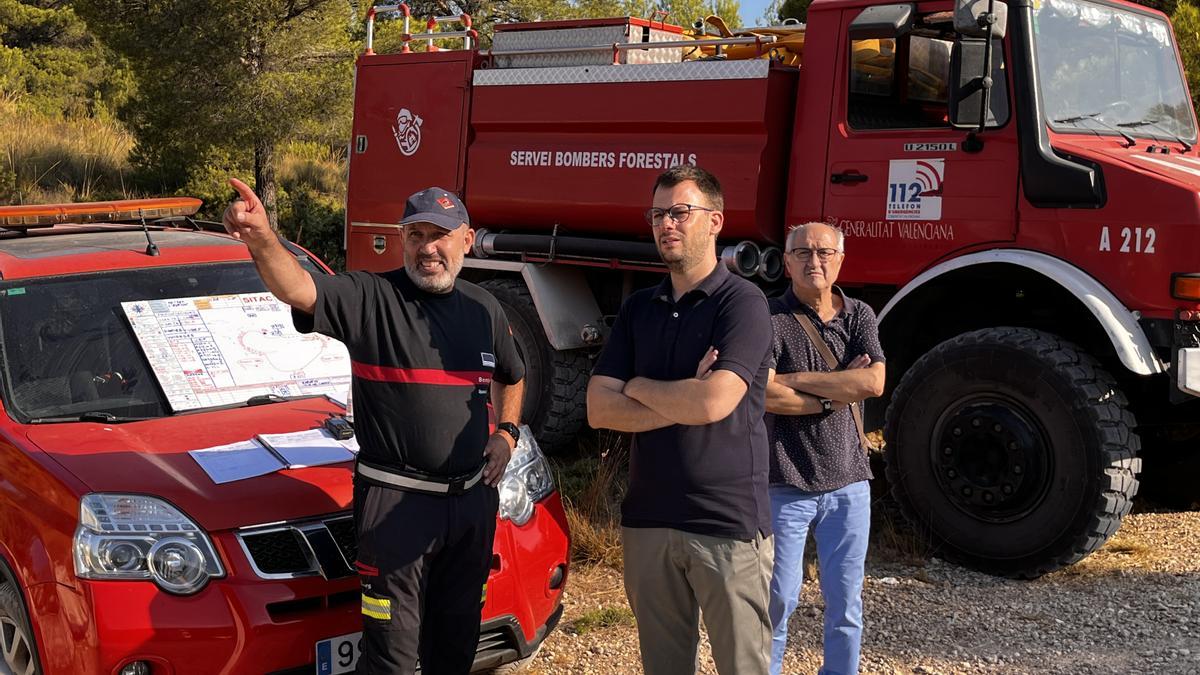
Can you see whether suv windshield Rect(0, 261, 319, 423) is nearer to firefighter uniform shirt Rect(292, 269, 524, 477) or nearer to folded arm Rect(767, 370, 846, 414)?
firefighter uniform shirt Rect(292, 269, 524, 477)

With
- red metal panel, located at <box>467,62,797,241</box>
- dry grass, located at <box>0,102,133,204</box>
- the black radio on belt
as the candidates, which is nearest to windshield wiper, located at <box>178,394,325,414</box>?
the black radio on belt

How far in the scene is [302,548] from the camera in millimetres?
3422

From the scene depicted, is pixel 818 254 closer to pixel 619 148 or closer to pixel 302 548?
pixel 302 548

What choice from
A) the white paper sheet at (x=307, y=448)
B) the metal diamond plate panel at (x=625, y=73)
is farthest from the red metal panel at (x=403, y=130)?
the white paper sheet at (x=307, y=448)

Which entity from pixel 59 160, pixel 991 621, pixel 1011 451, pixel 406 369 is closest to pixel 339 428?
pixel 406 369

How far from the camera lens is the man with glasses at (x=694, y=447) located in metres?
2.99

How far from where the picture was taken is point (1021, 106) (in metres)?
5.32

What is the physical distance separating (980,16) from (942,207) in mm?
923

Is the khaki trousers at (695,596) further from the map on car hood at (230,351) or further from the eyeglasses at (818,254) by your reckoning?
the map on car hood at (230,351)

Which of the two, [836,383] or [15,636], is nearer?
[15,636]

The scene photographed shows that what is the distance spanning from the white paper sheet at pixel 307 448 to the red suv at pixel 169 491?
0.04m

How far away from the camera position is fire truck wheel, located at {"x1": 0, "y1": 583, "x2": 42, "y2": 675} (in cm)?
338

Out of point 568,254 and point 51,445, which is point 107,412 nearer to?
point 51,445

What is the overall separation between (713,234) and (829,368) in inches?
33.3
